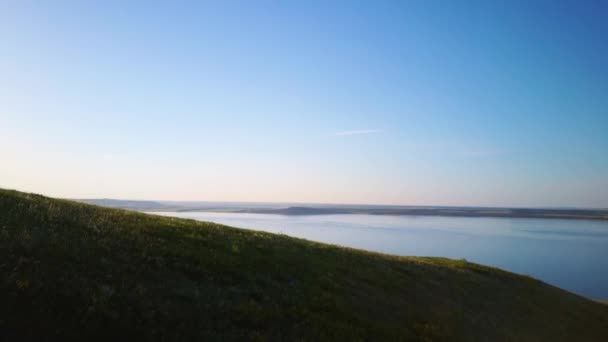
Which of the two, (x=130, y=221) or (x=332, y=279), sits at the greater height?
(x=130, y=221)

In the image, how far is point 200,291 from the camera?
1205cm

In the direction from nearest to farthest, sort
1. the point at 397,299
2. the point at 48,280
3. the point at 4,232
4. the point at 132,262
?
the point at 48,280, the point at 4,232, the point at 132,262, the point at 397,299

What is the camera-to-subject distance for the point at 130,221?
19078 millimetres

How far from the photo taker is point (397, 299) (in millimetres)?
17469

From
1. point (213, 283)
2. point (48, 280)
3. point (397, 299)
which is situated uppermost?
point (48, 280)

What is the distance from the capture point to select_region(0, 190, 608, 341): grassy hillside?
29.1 ft

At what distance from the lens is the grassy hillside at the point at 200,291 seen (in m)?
8.88

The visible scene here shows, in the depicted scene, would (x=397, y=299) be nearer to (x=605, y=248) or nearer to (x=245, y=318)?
(x=245, y=318)

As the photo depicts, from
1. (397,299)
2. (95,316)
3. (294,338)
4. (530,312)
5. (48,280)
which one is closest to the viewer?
(95,316)

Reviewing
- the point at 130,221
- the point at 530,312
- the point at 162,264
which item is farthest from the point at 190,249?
the point at 530,312

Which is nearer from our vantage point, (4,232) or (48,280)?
(48,280)

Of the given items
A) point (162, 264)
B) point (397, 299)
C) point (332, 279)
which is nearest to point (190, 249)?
point (162, 264)

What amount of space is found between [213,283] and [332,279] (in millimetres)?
6195

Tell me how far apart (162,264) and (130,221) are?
267 inches
